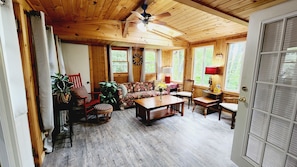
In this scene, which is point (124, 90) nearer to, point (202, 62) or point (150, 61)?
point (150, 61)

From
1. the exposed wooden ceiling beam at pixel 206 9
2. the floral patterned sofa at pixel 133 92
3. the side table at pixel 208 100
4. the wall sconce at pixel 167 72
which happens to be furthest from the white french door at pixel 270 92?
the wall sconce at pixel 167 72

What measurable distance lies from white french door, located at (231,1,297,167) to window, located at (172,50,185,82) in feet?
12.8

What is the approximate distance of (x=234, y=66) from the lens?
3764 millimetres

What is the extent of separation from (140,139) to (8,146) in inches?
74.2

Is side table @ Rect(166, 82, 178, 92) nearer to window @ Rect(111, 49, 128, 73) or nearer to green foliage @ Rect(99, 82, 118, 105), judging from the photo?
window @ Rect(111, 49, 128, 73)

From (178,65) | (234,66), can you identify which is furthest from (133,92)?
(234,66)

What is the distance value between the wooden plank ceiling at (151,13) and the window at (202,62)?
15.0 inches

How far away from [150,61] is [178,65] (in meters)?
1.24

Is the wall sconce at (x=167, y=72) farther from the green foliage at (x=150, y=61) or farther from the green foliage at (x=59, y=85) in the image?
the green foliage at (x=59, y=85)

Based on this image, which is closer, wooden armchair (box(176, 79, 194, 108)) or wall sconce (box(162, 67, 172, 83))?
wooden armchair (box(176, 79, 194, 108))

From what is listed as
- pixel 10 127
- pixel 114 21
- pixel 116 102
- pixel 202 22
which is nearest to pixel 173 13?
pixel 202 22

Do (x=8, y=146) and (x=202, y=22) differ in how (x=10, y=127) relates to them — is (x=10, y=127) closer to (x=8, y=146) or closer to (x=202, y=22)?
(x=8, y=146)

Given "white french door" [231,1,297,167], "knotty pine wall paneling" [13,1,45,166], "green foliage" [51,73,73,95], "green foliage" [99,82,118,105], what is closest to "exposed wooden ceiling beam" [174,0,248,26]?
"white french door" [231,1,297,167]

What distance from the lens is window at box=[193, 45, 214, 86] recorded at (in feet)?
14.6
